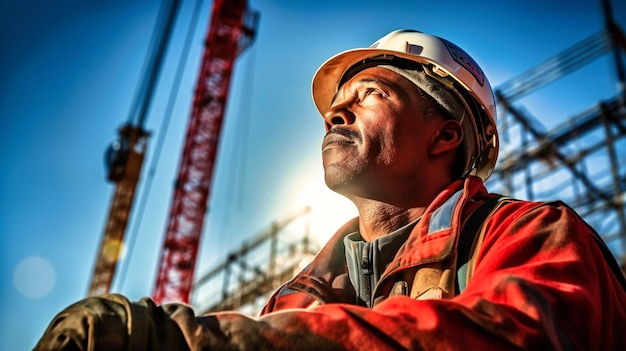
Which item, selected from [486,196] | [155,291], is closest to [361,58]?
[486,196]

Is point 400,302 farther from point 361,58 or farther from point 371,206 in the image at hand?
point 361,58

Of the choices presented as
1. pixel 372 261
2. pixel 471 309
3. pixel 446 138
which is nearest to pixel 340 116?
pixel 446 138

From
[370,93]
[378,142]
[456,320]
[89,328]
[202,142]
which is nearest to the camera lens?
[89,328]

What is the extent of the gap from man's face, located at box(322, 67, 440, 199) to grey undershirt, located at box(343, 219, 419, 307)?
0.76 ft

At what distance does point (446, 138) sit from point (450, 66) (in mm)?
260

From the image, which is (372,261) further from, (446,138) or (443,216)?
(446,138)

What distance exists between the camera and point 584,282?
4.76 ft

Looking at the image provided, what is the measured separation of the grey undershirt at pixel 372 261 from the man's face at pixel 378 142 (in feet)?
0.76

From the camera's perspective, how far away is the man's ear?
2.49 metres

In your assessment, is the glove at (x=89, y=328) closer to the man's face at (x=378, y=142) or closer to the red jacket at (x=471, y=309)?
the red jacket at (x=471, y=309)

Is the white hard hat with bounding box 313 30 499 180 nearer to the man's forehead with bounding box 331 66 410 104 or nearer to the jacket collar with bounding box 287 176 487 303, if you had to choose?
the man's forehead with bounding box 331 66 410 104

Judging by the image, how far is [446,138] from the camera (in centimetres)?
253

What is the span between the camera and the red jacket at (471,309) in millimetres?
1149

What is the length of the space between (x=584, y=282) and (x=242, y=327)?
740 millimetres
